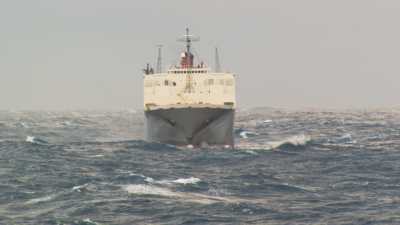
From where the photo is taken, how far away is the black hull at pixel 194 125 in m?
60.5

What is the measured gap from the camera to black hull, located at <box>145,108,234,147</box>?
60500 mm

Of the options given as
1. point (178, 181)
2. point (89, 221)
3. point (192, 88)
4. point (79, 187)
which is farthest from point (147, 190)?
point (192, 88)

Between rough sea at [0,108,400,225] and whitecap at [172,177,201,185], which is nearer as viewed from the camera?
rough sea at [0,108,400,225]

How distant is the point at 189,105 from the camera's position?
61.1 metres

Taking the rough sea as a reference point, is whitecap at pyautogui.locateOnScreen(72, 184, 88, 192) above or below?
above

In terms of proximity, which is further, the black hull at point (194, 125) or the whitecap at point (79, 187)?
the black hull at point (194, 125)

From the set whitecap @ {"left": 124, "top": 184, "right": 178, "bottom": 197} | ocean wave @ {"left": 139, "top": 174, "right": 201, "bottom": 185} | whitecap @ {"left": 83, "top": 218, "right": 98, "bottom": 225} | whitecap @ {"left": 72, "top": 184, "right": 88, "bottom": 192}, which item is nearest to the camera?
whitecap @ {"left": 83, "top": 218, "right": 98, "bottom": 225}

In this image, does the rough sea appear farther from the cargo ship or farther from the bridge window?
the bridge window

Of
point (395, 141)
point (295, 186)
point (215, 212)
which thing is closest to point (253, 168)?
point (295, 186)

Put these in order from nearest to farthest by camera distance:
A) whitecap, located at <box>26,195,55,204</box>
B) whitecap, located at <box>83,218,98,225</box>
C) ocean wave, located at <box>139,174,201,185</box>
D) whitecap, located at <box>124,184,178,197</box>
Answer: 1. whitecap, located at <box>83,218,98,225</box>
2. whitecap, located at <box>26,195,55,204</box>
3. whitecap, located at <box>124,184,178,197</box>
4. ocean wave, located at <box>139,174,201,185</box>

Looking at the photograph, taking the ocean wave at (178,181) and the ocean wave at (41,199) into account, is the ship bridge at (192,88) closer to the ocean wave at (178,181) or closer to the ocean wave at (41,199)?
the ocean wave at (178,181)

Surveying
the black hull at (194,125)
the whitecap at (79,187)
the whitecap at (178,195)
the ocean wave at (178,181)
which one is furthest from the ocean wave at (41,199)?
the black hull at (194,125)

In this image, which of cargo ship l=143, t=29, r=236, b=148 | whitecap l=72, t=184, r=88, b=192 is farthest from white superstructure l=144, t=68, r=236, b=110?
whitecap l=72, t=184, r=88, b=192

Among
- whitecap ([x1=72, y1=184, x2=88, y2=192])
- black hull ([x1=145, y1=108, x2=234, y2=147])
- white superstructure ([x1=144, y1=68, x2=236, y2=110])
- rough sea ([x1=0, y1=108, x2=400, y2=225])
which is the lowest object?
rough sea ([x1=0, y1=108, x2=400, y2=225])
